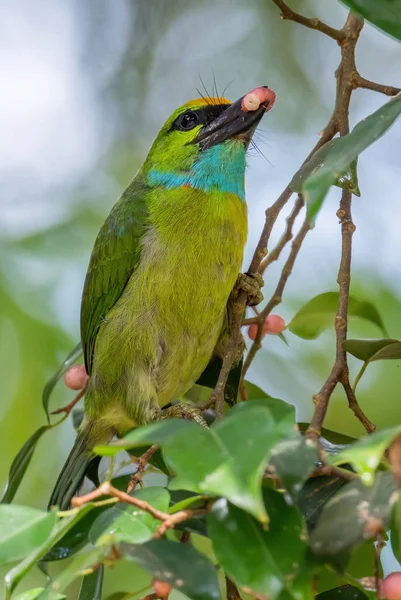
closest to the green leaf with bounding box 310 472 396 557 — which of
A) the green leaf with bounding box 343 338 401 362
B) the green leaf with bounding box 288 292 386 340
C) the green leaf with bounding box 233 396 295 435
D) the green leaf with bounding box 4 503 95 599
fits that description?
the green leaf with bounding box 233 396 295 435

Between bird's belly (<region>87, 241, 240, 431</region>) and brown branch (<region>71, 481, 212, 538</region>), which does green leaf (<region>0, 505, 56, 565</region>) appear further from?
bird's belly (<region>87, 241, 240, 431</region>)

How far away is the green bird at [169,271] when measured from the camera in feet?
8.59

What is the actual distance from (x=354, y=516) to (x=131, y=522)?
1.14 ft

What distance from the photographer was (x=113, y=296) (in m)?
2.82

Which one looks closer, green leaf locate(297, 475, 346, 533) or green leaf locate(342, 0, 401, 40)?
green leaf locate(297, 475, 346, 533)

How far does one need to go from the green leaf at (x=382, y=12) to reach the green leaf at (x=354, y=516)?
0.89 meters

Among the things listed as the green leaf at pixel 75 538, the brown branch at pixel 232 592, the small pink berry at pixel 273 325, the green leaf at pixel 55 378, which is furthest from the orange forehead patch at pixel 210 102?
the brown branch at pixel 232 592

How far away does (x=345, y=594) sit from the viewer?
1.68 m

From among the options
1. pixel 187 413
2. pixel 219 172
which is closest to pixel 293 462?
pixel 187 413

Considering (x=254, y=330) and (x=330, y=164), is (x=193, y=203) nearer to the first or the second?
(x=254, y=330)

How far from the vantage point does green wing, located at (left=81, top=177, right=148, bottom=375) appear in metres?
2.76

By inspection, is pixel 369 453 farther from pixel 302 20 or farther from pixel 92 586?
pixel 302 20

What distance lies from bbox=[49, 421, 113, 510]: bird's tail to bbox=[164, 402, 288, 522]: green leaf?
167 centimetres

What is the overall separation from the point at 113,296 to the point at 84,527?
3.75 feet
